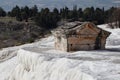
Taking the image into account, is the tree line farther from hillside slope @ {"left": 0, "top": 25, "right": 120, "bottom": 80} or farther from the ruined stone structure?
hillside slope @ {"left": 0, "top": 25, "right": 120, "bottom": 80}

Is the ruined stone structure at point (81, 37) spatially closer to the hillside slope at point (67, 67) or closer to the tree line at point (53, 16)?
the hillside slope at point (67, 67)

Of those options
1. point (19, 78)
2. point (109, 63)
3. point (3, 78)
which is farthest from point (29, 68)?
point (109, 63)

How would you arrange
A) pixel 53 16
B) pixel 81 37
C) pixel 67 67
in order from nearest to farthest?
pixel 67 67 → pixel 81 37 → pixel 53 16

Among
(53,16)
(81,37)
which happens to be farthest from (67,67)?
(53,16)

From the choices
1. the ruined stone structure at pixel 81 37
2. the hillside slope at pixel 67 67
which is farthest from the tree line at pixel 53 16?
the hillside slope at pixel 67 67

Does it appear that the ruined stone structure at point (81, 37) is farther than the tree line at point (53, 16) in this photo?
No

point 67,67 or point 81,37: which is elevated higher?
point 81,37

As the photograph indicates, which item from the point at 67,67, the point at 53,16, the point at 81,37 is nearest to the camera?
the point at 67,67

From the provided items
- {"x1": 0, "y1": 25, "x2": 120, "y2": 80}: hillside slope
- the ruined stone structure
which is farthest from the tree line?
{"x1": 0, "y1": 25, "x2": 120, "y2": 80}: hillside slope

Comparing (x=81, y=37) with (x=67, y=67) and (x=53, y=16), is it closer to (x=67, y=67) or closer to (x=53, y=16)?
(x=67, y=67)
